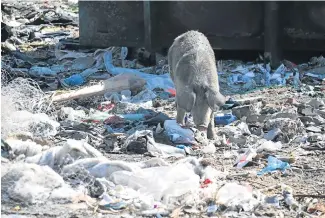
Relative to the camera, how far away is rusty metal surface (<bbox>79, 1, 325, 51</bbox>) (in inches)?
557

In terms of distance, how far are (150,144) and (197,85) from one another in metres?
1.12

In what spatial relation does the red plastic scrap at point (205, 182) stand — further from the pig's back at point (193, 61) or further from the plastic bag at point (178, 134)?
the pig's back at point (193, 61)

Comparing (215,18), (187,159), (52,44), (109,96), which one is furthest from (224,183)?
(52,44)

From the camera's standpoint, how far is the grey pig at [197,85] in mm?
9695

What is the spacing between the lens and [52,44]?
16781 mm

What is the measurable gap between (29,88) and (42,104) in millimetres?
272

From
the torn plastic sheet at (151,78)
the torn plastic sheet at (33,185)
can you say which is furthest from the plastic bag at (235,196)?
the torn plastic sheet at (151,78)

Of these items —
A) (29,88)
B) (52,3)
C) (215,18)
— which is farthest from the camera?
(52,3)

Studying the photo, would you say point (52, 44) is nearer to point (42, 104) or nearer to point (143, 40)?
point (143, 40)

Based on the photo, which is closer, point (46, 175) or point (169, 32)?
point (46, 175)

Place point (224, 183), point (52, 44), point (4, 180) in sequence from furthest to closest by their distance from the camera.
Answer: point (52, 44) → point (224, 183) → point (4, 180)

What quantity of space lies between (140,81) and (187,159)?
427cm

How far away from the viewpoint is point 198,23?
14.8 m

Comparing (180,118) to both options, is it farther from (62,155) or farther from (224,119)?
(62,155)
